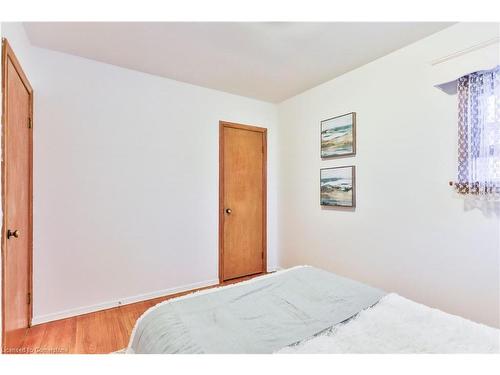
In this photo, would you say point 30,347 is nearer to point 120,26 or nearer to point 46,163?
point 46,163

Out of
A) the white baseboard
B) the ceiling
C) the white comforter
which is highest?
the ceiling

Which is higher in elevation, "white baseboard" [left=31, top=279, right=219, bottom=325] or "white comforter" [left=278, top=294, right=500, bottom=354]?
"white comforter" [left=278, top=294, right=500, bottom=354]

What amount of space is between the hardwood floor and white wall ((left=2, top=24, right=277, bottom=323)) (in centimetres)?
12

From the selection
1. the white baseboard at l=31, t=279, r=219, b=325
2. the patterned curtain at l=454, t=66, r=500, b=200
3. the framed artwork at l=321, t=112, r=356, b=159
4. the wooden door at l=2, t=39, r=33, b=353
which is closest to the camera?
the wooden door at l=2, t=39, r=33, b=353

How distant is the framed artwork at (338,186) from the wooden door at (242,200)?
3.05 feet

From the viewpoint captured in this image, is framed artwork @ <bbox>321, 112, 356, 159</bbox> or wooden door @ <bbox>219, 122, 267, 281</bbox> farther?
wooden door @ <bbox>219, 122, 267, 281</bbox>

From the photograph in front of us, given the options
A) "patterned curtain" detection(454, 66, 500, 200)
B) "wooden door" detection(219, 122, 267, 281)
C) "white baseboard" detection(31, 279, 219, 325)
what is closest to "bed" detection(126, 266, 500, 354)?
"patterned curtain" detection(454, 66, 500, 200)

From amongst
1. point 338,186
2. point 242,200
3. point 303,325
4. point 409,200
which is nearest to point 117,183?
point 242,200

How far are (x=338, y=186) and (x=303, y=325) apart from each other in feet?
6.17

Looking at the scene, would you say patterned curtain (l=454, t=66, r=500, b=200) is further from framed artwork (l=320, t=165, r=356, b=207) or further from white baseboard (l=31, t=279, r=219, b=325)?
white baseboard (l=31, t=279, r=219, b=325)

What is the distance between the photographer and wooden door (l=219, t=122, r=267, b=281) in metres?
3.35

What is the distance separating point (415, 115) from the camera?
87.3 inches

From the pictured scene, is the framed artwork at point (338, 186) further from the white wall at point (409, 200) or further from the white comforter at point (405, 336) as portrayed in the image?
the white comforter at point (405, 336)
